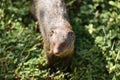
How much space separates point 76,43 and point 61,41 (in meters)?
0.91

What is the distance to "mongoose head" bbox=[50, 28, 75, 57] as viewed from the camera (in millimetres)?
3689

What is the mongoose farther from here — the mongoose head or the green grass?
the green grass

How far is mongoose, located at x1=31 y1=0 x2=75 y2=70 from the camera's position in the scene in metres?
3.76

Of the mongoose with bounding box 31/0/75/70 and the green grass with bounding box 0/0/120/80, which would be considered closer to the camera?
the mongoose with bounding box 31/0/75/70

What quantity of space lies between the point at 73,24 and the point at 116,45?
0.77m

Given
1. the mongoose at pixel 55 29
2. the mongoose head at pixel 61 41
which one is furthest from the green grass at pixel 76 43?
the mongoose head at pixel 61 41

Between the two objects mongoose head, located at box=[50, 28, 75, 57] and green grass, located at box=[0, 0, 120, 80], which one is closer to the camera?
mongoose head, located at box=[50, 28, 75, 57]

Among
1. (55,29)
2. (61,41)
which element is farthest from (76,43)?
(61,41)

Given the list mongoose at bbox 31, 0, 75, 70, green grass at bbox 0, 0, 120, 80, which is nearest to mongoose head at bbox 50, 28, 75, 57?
mongoose at bbox 31, 0, 75, 70

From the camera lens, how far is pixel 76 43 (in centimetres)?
461

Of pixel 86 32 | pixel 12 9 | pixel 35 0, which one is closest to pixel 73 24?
pixel 86 32

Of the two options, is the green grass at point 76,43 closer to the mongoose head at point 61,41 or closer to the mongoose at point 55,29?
the mongoose at point 55,29

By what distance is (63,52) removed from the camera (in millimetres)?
3760

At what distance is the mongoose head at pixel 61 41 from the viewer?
3.69m
